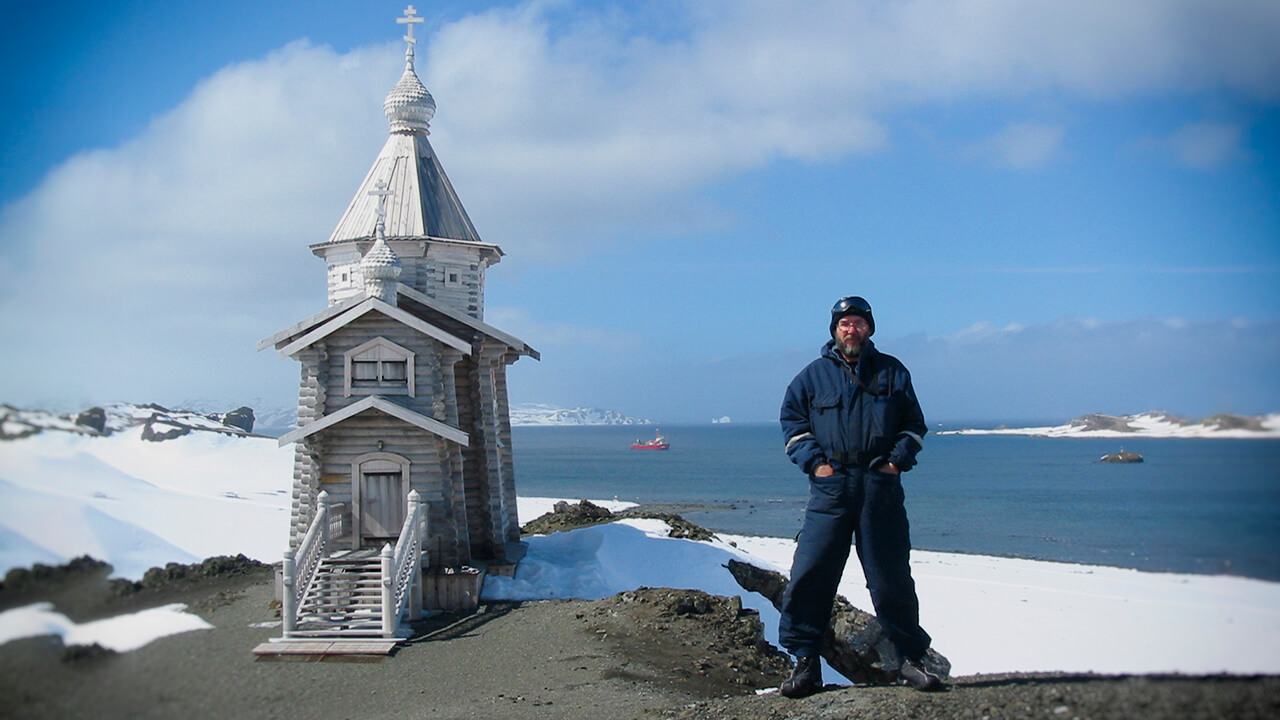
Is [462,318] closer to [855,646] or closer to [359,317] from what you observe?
[359,317]

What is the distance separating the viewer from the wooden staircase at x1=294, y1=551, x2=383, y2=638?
13.7 m

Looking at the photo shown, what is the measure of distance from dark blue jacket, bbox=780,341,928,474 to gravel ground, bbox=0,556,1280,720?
5.26 feet

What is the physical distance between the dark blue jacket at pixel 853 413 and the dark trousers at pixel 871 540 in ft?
0.51

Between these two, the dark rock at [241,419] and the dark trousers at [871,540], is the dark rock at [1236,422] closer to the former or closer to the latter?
the dark trousers at [871,540]

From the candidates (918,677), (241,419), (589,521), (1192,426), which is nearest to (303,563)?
(241,419)

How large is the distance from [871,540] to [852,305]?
1.63 meters

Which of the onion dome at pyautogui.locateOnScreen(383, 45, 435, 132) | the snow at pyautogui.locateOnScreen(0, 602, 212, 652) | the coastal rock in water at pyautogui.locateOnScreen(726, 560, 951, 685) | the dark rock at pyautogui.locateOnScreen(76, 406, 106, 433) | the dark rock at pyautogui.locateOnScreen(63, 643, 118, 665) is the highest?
the onion dome at pyautogui.locateOnScreen(383, 45, 435, 132)

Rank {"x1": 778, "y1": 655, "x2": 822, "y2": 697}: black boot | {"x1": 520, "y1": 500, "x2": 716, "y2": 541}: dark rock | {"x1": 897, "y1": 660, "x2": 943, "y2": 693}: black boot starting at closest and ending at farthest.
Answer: {"x1": 897, "y1": 660, "x2": 943, "y2": 693}: black boot → {"x1": 778, "y1": 655, "x2": 822, "y2": 697}: black boot → {"x1": 520, "y1": 500, "x2": 716, "y2": 541}: dark rock

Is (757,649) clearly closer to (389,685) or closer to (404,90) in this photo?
(389,685)

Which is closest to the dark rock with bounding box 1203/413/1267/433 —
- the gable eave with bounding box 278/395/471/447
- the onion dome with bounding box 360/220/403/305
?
the gable eave with bounding box 278/395/471/447

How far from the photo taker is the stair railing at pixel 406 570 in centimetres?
1389

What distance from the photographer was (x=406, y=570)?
15.1m

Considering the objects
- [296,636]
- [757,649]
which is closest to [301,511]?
[296,636]

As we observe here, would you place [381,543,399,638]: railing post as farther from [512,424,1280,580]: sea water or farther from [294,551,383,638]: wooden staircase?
[512,424,1280,580]: sea water
